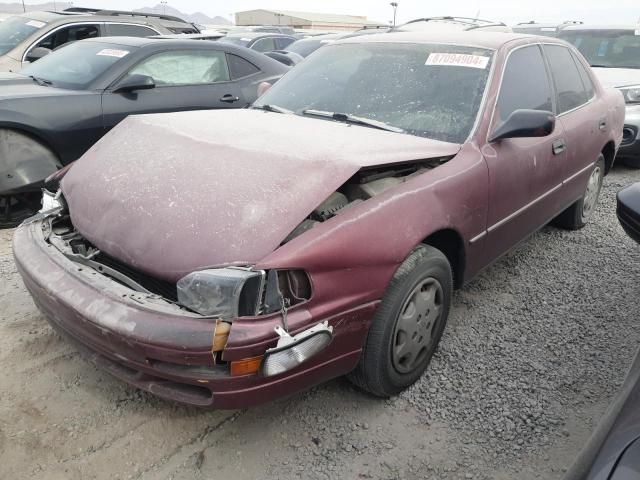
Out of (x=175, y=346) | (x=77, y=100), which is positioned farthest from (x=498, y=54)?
(x=77, y=100)

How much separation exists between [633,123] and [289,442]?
5.97 m

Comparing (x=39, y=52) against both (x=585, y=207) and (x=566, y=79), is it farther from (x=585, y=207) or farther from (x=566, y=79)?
(x=585, y=207)

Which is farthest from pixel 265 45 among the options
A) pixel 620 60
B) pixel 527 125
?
pixel 527 125

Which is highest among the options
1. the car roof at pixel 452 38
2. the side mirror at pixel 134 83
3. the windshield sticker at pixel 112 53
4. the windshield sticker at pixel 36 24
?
the car roof at pixel 452 38

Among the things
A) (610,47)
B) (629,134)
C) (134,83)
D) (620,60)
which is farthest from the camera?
(610,47)

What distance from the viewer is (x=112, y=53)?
495 centimetres

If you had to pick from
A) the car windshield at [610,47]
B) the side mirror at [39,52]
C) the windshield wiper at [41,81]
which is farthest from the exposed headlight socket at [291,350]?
the car windshield at [610,47]

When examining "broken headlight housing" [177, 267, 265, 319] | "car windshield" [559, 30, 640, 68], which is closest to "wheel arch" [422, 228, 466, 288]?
"broken headlight housing" [177, 267, 265, 319]

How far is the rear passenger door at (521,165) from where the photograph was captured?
2.77 meters

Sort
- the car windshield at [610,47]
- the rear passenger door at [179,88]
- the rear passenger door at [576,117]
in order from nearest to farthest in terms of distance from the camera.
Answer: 1. the rear passenger door at [576,117]
2. the rear passenger door at [179,88]
3. the car windshield at [610,47]

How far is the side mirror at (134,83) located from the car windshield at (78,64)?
25cm

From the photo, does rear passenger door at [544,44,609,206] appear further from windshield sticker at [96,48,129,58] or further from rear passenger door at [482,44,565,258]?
windshield sticker at [96,48,129,58]

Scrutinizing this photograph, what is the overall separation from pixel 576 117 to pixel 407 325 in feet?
7.61

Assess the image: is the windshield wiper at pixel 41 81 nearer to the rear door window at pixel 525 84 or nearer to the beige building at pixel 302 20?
the rear door window at pixel 525 84
